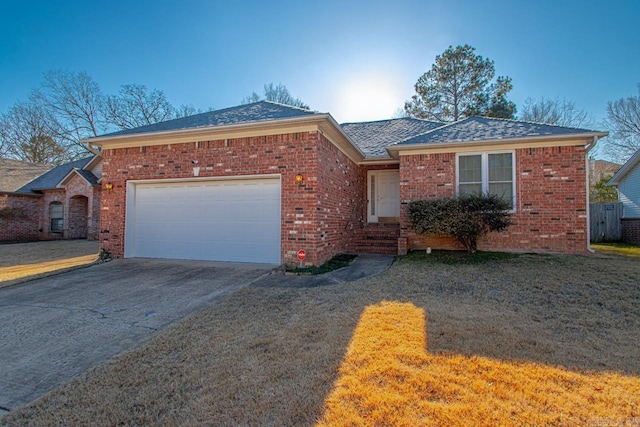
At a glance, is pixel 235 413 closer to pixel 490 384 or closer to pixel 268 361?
pixel 268 361

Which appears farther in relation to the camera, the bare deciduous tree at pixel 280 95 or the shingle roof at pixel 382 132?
the bare deciduous tree at pixel 280 95

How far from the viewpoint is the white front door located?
11164mm

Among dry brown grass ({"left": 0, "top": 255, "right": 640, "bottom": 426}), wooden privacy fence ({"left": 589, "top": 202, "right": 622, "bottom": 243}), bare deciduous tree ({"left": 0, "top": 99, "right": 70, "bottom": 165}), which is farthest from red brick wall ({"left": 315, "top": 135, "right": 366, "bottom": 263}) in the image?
bare deciduous tree ({"left": 0, "top": 99, "right": 70, "bottom": 165})

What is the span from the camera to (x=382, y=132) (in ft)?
41.9

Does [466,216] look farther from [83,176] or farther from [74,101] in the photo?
[74,101]

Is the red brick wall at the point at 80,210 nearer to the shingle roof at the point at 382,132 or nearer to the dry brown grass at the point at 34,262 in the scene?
the dry brown grass at the point at 34,262

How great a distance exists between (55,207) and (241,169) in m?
15.8

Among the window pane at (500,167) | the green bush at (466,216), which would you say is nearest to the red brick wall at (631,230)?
the window pane at (500,167)

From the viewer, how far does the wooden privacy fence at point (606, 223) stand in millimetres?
12867

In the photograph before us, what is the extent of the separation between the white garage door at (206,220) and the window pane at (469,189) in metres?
5.11

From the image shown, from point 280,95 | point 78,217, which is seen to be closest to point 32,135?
point 78,217

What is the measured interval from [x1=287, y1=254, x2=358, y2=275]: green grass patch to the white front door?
320 centimetres

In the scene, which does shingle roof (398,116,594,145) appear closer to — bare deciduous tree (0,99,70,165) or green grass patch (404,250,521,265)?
green grass patch (404,250,521,265)

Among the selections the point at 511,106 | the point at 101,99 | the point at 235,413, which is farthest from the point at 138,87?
the point at 235,413
